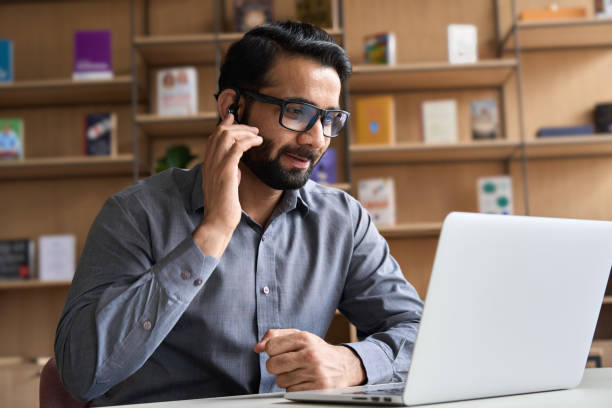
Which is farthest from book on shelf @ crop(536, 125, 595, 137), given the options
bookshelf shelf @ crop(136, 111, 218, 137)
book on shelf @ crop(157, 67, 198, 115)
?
book on shelf @ crop(157, 67, 198, 115)

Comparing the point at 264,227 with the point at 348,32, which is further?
the point at 348,32

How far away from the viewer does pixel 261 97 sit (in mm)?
1391

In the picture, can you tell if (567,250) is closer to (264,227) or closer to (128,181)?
(264,227)

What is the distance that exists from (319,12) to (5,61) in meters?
1.56

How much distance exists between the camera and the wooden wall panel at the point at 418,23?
3467 millimetres

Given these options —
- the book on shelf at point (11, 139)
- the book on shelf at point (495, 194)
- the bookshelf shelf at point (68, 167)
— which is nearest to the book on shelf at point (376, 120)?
the book on shelf at point (495, 194)

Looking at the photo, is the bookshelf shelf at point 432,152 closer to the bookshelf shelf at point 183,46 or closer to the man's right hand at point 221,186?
the bookshelf shelf at point 183,46

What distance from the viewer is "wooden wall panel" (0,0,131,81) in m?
3.52

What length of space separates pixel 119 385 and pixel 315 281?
0.43 m

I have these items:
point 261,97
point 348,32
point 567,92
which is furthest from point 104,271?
point 567,92

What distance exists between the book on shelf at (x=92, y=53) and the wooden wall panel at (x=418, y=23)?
3.95 ft

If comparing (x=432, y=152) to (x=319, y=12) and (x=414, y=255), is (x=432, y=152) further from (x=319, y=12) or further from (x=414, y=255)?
(x=319, y=12)

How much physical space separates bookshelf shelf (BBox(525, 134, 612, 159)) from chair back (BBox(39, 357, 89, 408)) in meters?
2.45

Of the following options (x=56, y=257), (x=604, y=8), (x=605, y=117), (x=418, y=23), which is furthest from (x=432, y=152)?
(x=56, y=257)
